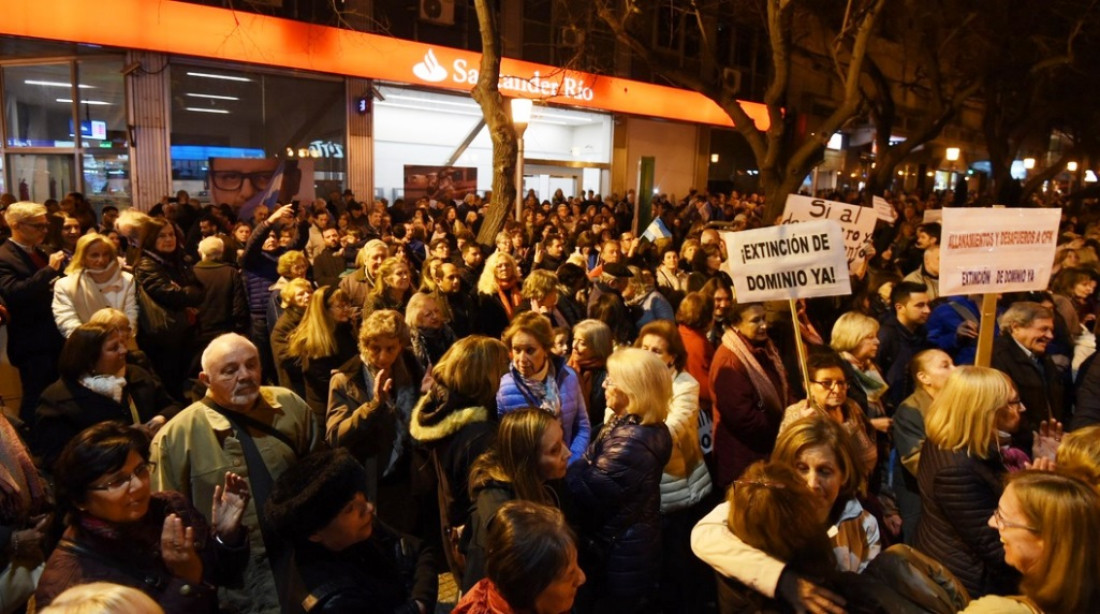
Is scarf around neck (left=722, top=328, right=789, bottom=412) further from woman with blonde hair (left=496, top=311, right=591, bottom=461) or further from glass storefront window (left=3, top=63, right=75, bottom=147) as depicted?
glass storefront window (left=3, top=63, right=75, bottom=147)

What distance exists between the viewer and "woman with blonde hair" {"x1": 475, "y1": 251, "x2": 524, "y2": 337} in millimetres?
7200

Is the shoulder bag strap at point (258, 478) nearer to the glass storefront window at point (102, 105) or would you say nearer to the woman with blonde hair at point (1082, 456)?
the woman with blonde hair at point (1082, 456)

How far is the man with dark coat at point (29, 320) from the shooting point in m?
5.55

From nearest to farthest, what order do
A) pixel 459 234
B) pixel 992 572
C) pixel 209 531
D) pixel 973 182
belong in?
pixel 209 531 → pixel 992 572 → pixel 459 234 → pixel 973 182

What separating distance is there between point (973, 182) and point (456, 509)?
177 feet

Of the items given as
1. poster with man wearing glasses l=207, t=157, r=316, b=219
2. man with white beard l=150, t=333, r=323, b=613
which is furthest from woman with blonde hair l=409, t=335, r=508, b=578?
poster with man wearing glasses l=207, t=157, r=316, b=219

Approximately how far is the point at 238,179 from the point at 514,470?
1293 centimetres

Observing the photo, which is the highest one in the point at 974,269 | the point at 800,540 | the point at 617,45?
the point at 617,45

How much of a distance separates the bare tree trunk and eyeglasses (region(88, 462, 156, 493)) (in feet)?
25.9

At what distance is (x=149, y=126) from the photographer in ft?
46.2

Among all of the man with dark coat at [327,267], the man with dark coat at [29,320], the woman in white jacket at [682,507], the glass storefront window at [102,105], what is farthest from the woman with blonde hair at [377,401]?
the glass storefront window at [102,105]

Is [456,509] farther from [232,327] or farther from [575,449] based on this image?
[232,327]

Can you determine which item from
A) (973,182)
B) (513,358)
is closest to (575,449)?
(513,358)

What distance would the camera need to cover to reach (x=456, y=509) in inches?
140
